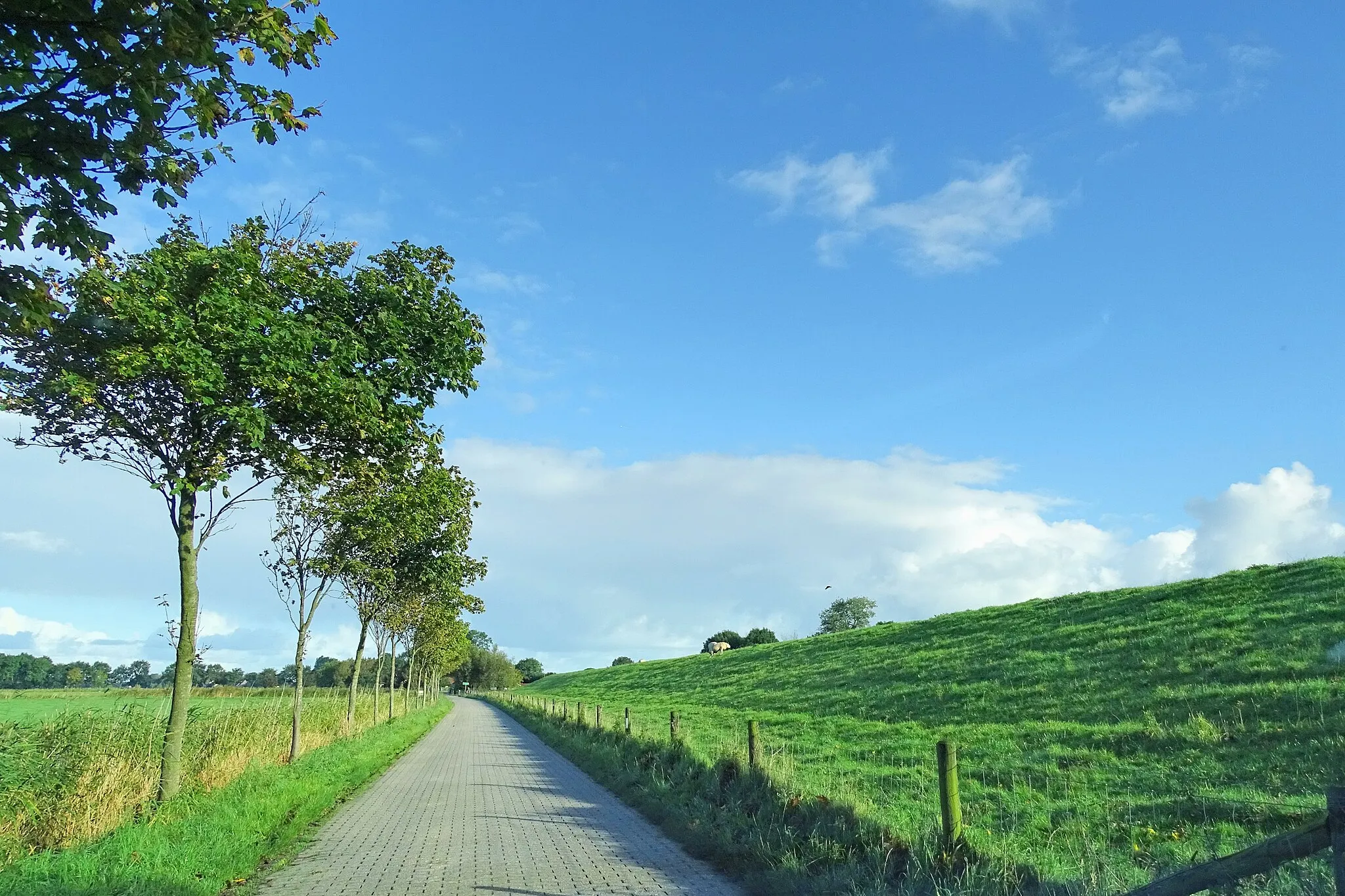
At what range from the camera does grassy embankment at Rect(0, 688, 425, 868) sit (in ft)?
29.6

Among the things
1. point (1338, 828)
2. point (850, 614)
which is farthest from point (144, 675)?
point (850, 614)

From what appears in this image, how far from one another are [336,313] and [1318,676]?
67.2 feet

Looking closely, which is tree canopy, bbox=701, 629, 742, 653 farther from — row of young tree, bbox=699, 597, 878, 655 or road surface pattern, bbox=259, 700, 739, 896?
road surface pattern, bbox=259, 700, 739, 896

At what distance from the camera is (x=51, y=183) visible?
4395mm

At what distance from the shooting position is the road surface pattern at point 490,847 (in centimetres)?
714

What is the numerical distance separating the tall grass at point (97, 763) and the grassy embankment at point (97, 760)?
1 centimetres

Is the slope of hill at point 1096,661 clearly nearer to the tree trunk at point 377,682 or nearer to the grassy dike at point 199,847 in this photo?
the tree trunk at point 377,682

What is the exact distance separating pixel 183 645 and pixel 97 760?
6.81 feet

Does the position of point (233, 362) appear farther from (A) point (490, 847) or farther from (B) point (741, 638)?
(B) point (741, 638)

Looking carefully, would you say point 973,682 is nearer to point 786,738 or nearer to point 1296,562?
point 786,738

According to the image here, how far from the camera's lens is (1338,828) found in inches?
142

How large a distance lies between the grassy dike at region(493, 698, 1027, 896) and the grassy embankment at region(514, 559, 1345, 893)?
187 mm

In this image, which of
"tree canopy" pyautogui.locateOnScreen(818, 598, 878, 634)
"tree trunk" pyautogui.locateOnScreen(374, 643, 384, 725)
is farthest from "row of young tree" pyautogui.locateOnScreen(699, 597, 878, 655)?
"tree trunk" pyautogui.locateOnScreen(374, 643, 384, 725)

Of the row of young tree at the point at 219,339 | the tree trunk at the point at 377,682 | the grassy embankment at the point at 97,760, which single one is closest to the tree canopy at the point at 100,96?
the row of young tree at the point at 219,339
